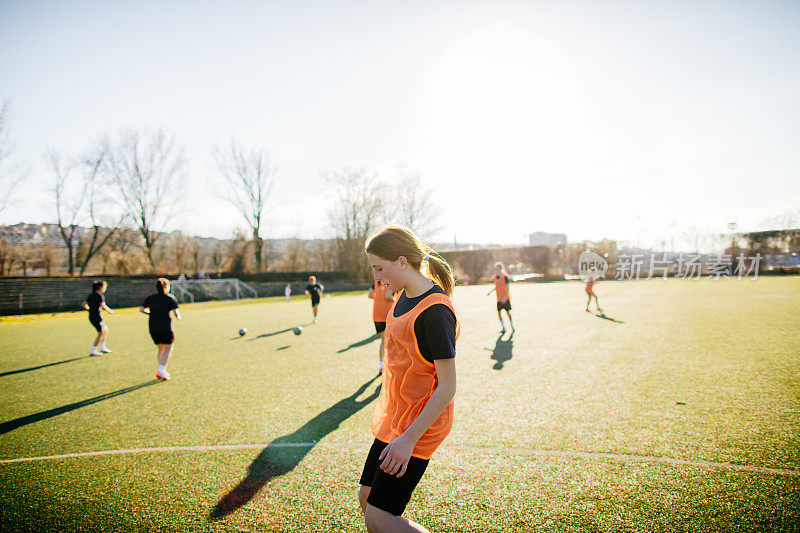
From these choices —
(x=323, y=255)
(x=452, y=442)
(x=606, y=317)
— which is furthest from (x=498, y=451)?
(x=323, y=255)

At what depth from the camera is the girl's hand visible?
68.3 inches

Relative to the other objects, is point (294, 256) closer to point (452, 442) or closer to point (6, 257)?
point (6, 257)

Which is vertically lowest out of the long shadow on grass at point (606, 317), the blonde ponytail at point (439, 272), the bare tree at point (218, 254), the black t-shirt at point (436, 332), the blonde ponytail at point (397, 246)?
the long shadow on grass at point (606, 317)

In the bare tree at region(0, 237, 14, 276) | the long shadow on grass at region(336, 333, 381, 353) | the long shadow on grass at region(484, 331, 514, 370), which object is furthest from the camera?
the bare tree at region(0, 237, 14, 276)

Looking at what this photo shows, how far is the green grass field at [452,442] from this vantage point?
9.98 ft

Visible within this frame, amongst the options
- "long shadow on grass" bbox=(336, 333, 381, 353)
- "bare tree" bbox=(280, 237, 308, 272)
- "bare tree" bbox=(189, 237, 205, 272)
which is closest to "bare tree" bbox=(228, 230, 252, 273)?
"bare tree" bbox=(189, 237, 205, 272)

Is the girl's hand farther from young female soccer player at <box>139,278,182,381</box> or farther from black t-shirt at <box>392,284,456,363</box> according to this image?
young female soccer player at <box>139,278,182,381</box>

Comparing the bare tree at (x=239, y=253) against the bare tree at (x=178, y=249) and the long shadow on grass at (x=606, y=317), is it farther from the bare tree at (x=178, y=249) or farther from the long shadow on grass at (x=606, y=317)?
the long shadow on grass at (x=606, y=317)

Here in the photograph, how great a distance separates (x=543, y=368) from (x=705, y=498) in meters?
4.35

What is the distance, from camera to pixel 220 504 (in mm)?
3260

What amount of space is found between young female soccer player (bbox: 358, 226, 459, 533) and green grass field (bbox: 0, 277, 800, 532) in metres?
1.40

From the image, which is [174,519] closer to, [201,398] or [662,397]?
[201,398]

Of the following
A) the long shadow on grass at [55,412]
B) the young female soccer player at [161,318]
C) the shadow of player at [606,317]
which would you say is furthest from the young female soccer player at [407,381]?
the shadow of player at [606,317]

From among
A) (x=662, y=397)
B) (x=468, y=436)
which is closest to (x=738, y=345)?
(x=662, y=397)
